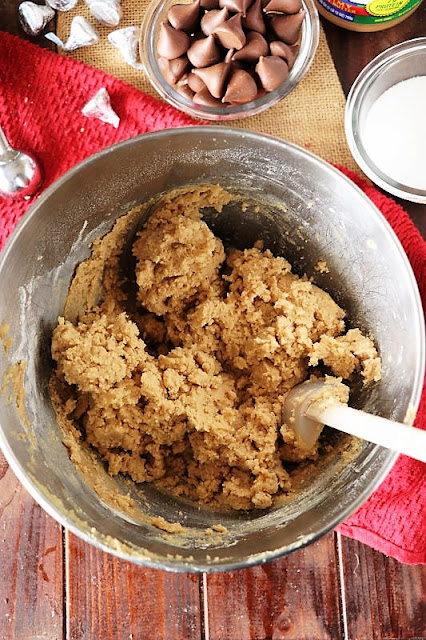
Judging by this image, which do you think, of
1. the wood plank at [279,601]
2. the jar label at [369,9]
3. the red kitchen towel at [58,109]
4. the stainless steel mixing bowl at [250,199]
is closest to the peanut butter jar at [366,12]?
the jar label at [369,9]

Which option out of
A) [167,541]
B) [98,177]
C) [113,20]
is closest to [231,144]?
[98,177]

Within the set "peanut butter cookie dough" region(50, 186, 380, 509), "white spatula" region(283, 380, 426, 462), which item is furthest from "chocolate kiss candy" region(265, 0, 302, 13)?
"white spatula" region(283, 380, 426, 462)

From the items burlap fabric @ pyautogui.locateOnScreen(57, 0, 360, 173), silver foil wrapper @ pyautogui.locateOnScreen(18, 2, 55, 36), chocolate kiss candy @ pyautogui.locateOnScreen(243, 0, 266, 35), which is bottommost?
burlap fabric @ pyautogui.locateOnScreen(57, 0, 360, 173)

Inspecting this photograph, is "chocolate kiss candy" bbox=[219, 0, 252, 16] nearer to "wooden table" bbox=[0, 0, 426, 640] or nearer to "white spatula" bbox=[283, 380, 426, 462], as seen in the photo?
"white spatula" bbox=[283, 380, 426, 462]

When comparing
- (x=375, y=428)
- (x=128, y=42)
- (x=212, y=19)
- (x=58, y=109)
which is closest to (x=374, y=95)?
(x=212, y=19)

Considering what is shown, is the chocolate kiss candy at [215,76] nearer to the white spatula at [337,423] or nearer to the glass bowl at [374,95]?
the glass bowl at [374,95]
